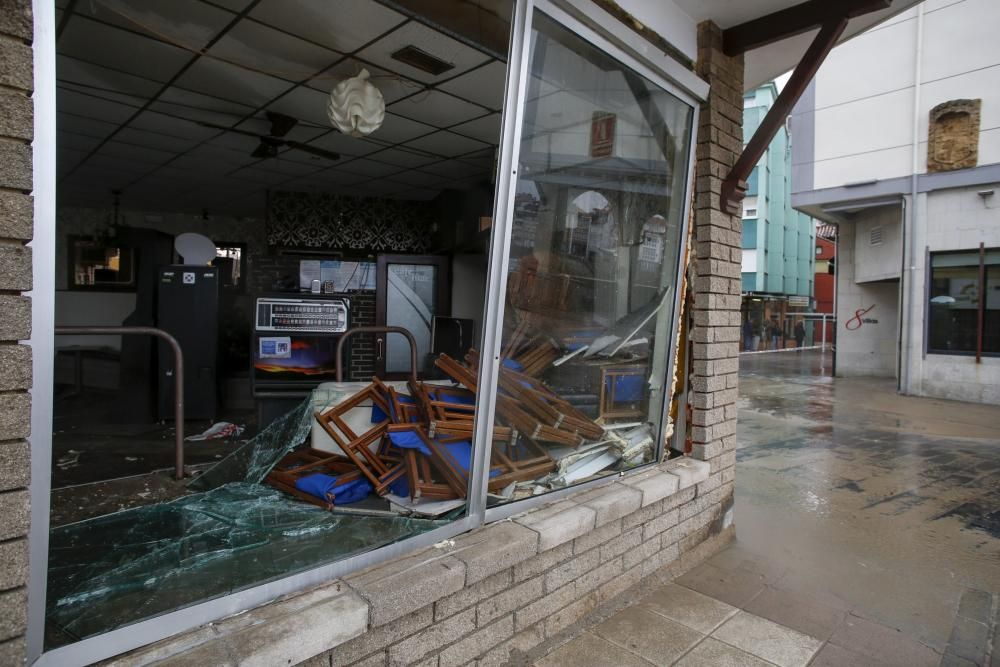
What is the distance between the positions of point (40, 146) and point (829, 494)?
5.22 metres

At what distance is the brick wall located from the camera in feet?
3.85

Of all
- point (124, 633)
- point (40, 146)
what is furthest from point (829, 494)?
point (40, 146)

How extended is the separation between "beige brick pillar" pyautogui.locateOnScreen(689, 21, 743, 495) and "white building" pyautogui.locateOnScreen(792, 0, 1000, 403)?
9126mm

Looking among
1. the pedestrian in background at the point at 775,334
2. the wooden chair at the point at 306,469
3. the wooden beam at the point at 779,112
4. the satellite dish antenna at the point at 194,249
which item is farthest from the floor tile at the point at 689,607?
the pedestrian in background at the point at 775,334

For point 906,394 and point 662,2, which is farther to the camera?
point 906,394

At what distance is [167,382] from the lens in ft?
18.4

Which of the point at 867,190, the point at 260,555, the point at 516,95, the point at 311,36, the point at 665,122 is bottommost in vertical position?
the point at 260,555

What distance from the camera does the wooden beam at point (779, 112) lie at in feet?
9.48

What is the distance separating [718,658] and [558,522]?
87 cm

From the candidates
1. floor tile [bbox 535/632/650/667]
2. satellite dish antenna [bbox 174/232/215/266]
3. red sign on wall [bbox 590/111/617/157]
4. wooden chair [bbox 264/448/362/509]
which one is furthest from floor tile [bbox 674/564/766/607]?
satellite dish antenna [bbox 174/232/215/266]

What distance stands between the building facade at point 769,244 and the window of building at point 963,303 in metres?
14.5

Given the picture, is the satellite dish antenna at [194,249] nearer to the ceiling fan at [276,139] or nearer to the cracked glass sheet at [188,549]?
the ceiling fan at [276,139]

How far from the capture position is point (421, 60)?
11.5 feet

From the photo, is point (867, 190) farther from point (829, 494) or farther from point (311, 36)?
point (311, 36)
